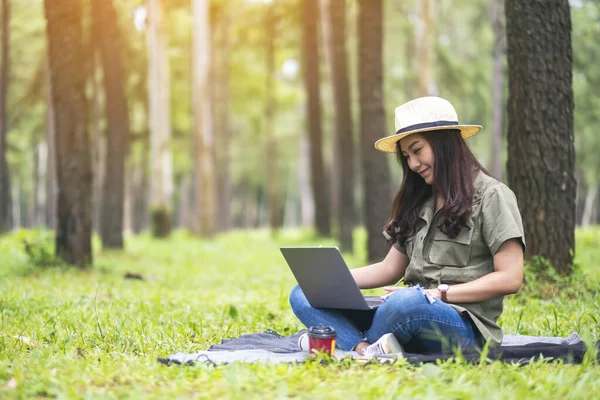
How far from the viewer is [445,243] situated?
14.4 feet

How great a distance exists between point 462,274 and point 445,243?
212mm

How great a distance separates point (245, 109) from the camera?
32.0 meters

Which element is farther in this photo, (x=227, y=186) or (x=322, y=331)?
(x=227, y=186)

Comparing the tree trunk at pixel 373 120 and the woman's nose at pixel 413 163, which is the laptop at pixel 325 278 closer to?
the woman's nose at pixel 413 163

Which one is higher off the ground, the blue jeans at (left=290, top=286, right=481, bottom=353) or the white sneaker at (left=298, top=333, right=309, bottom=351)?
the blue jeans at (left=290, top=286, right=481, bottom=353)

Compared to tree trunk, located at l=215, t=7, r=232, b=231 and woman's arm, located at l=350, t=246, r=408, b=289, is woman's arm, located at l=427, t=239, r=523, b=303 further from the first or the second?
tree trunk, located at l=215, t=7, r=232, b=231

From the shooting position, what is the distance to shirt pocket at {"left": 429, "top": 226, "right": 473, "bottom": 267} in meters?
4.28

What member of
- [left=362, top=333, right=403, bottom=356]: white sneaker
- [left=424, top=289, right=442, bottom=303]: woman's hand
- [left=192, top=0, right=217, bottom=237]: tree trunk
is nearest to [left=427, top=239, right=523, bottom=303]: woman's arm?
[left=424, top=289, right=442, bottom=303]: woman's hand

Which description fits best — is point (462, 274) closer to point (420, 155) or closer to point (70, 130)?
point (420, 155)

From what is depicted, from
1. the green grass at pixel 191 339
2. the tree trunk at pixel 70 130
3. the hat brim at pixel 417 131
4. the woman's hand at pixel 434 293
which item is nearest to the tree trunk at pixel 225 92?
the tree trunk at pixel 70 130

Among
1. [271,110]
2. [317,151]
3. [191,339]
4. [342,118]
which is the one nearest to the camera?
[191,339]

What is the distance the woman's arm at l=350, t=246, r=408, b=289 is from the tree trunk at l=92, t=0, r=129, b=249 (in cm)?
1074

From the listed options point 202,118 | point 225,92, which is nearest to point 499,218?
point 202,118

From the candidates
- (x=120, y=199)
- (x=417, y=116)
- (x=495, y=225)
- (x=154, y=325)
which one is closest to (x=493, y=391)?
(x=495, y=225)
